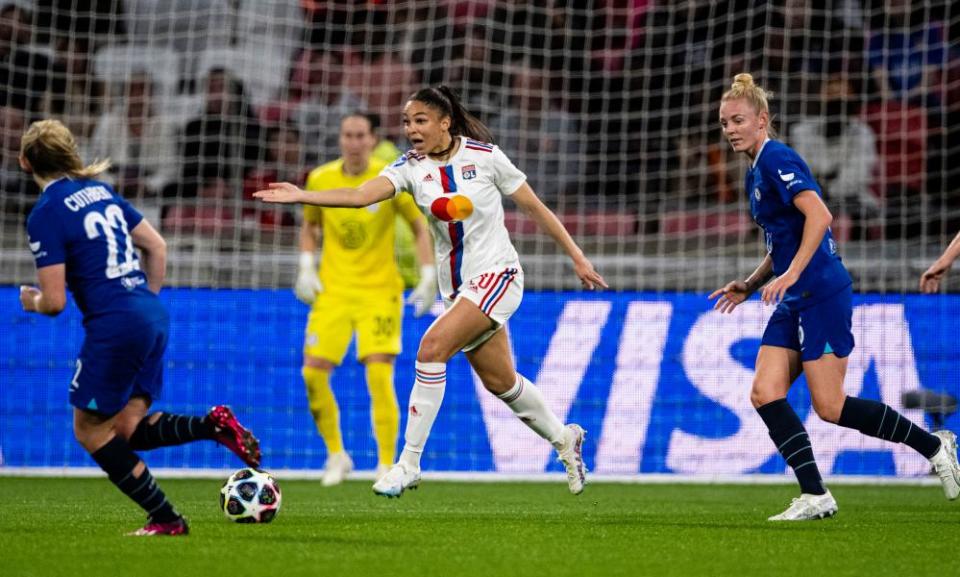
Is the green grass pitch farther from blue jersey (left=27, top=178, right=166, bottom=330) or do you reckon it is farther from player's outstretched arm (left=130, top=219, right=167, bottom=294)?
player's outstretched arm (left=130, top=219, right=167, bottom=294)

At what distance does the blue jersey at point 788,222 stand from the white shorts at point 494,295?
3.83ft

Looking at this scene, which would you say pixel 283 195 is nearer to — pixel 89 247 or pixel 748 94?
pixel 89 247

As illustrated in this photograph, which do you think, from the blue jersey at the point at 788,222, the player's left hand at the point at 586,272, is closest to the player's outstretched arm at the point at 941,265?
the blue jersey at the point at 788,222

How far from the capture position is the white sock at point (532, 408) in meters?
6.79

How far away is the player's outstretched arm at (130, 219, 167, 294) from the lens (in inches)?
228

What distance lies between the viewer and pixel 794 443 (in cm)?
633

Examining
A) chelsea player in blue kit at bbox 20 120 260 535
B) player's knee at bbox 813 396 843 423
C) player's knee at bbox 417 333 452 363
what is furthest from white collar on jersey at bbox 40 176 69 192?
player's knee at bbox 813 396 843 423

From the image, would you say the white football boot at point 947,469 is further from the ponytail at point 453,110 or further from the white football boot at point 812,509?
the ponytail at point 453,110

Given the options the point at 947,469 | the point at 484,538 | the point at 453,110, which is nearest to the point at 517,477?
the point at 453,110

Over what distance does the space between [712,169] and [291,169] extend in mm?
3891

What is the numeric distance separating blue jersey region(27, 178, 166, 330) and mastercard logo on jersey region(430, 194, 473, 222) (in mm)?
1511

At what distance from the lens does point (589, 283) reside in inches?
259

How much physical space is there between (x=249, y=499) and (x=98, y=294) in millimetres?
1124

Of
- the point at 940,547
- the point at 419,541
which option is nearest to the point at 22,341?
the point at 419,541
